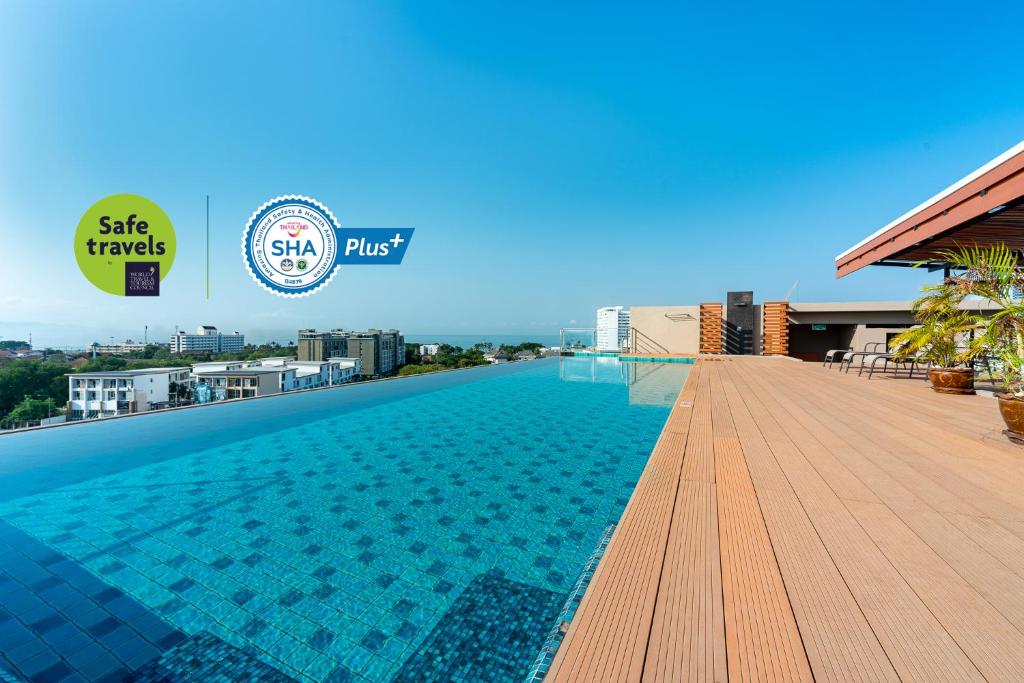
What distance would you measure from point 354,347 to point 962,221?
35040mm

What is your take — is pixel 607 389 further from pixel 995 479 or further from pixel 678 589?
pixel 678 589

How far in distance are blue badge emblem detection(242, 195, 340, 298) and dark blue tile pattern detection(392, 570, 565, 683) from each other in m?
7.48

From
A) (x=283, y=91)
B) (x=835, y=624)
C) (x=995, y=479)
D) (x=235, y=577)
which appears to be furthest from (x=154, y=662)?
(x=283, y=91)

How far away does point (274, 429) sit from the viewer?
4.84 meters

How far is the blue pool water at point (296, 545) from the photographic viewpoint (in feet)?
4.96

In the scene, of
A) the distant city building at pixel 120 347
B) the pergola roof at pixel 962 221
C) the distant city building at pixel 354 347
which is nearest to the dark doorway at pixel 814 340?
the pergola roof at pixel 962 221

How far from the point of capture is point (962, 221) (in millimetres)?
3104

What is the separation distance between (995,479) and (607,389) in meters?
5.82

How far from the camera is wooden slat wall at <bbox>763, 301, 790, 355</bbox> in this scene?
1235 centimetres

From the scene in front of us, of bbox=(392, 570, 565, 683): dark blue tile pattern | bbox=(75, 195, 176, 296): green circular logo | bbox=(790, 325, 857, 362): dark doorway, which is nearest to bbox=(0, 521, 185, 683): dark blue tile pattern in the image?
bbox=(392, 570, 565, 683): dark blue tile pattern

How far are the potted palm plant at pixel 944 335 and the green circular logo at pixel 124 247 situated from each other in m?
12.1

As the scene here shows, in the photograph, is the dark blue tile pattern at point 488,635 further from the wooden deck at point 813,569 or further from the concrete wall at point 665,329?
the concrete wall at point 665,329

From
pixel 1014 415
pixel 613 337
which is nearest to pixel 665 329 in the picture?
pixel 613 337

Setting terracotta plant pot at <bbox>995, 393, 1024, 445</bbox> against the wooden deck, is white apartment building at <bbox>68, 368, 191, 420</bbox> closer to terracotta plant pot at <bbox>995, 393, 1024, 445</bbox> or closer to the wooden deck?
the wooden deck
